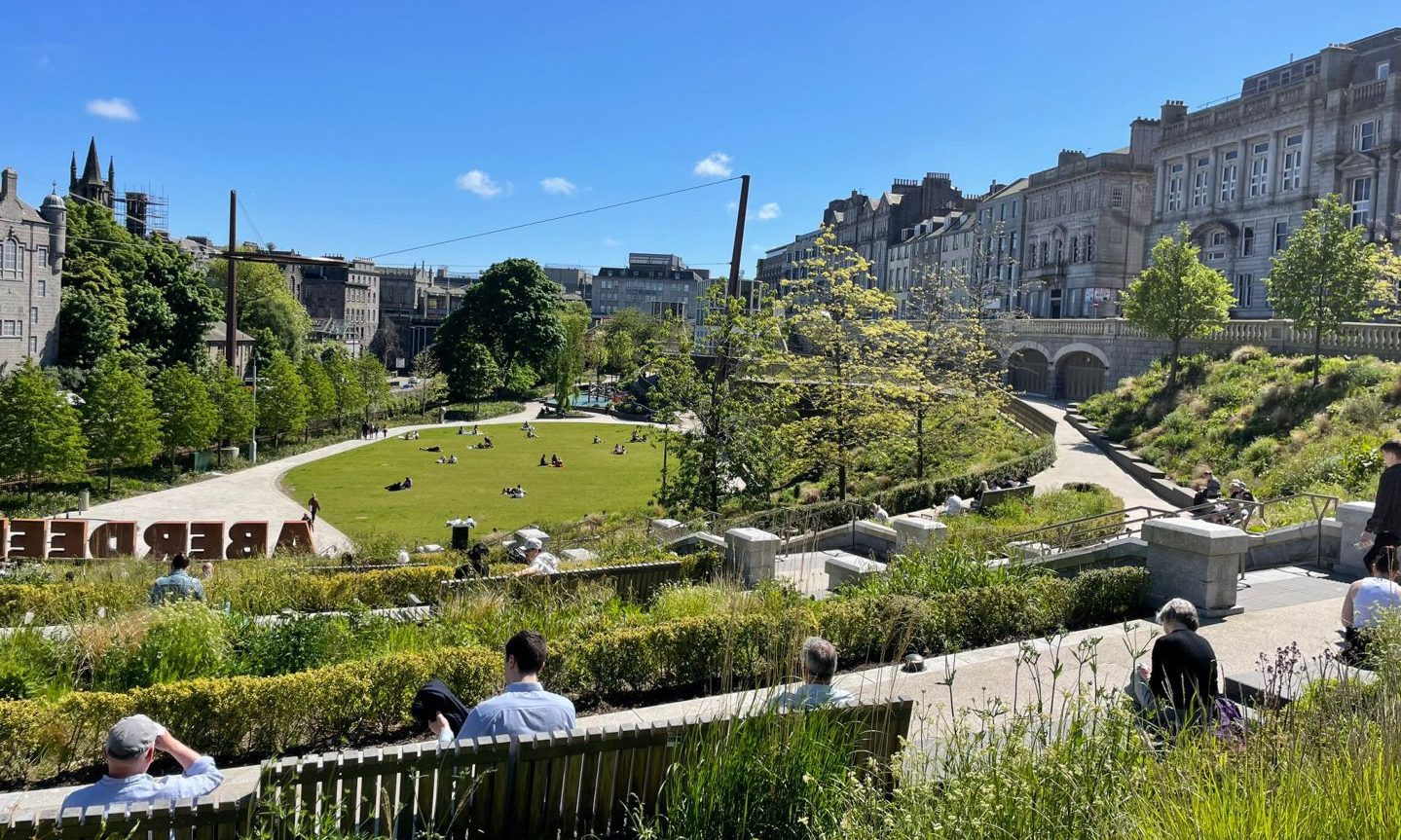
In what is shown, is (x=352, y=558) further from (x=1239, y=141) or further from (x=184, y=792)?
(x=1239, y=141)

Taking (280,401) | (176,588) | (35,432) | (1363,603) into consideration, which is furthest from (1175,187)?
(176,588)

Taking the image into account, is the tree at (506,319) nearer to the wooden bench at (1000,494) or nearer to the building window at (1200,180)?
the building window at (1200,180)

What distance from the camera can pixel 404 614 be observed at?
11289 millimetres

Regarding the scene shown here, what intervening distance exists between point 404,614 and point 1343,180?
161ft

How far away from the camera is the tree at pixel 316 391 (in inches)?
2480

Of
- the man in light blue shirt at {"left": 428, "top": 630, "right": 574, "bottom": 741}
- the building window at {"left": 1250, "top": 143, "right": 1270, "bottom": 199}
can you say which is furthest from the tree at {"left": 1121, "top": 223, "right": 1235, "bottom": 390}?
the man in light blue shirt at {"left": 428, "top": 630, "right": 574, "bottom": 741}

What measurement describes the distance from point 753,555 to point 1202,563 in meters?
5.59

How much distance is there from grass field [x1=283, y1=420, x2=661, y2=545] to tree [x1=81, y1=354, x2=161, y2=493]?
603 centimetres

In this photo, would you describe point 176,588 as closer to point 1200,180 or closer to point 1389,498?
point 1389,498

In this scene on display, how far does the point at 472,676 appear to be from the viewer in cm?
878

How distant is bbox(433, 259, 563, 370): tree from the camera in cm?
9569

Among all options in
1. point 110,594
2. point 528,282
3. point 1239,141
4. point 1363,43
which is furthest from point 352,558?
point 528,282

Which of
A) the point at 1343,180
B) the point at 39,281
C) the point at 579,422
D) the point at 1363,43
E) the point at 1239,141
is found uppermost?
the point at 1363,43

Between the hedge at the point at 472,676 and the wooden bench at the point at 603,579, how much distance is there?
2.97 metres
